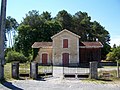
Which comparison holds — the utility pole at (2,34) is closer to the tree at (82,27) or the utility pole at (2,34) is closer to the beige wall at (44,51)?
the beige wall at (44,51)

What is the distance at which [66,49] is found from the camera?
48.0 metres

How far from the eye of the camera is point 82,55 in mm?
48969

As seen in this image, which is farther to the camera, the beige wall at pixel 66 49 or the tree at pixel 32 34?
the tree at pixel 32 34

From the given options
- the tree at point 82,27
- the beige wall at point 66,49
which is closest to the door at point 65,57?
the beige wall at point 66,49

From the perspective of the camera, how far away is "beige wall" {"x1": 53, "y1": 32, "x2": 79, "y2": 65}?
47.9 metres

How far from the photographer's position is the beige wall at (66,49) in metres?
47.9

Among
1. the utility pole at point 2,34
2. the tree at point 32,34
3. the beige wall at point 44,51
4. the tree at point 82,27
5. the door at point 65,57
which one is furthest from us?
the tree at point 82,27

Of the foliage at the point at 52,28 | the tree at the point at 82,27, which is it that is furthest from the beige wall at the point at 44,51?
the tree at the point at 82,27

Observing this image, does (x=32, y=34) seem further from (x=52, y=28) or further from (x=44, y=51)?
(x=44, y=51)

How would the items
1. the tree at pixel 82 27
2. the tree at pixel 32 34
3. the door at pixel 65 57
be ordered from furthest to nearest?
the tree at pixel 82 27 < the tree at pixel 32 34 < the door at pixel 65 57

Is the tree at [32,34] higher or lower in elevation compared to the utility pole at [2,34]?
higher

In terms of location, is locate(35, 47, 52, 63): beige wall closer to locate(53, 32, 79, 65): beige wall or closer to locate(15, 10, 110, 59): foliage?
locate(53, 32, 79, 65): beige wall

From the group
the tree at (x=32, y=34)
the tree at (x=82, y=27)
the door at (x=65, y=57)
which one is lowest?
the door at (x=65, y=57)

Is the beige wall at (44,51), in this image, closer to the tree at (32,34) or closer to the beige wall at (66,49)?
the beige wall at (66,49)
